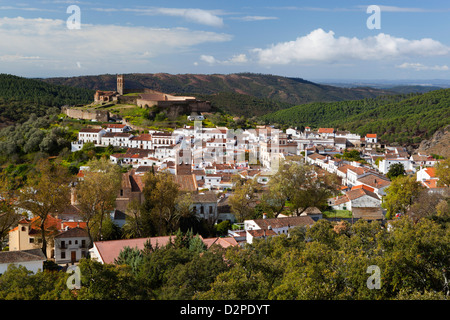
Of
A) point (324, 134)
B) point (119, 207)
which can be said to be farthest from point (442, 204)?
point (324, 134)

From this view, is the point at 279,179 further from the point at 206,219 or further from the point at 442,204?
the point at 442,204

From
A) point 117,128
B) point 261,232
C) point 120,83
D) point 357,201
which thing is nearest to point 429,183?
point 357,201

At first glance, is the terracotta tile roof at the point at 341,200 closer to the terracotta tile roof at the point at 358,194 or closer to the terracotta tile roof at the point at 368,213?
the terracotta tile roof at the point at 358,194

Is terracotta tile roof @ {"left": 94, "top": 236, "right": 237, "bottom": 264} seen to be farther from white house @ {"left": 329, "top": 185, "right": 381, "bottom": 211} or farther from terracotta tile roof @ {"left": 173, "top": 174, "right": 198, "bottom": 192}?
white house @ {"left": 329, "top": 185, "right": 381, "bottom": 211}

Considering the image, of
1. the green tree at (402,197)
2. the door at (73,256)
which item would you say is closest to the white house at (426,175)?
the green tree at (402,197)
